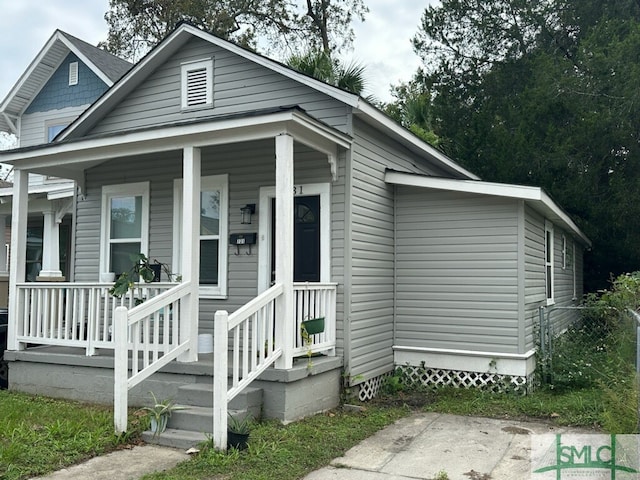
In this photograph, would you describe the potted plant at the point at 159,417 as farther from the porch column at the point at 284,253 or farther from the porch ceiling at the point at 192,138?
the porch ceiling at the point at 192,138

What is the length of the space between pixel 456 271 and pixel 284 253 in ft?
9.59

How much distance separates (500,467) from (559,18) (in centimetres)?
1354

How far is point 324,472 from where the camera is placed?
4.75 m

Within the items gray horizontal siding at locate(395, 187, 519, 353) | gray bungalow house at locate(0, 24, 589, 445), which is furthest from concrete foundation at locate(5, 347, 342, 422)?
gray horizontal siding at locate(395, 187, 519, 353)

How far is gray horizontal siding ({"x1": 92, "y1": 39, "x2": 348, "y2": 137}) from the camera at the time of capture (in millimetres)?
7648

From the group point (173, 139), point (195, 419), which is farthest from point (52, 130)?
point (195, 419)

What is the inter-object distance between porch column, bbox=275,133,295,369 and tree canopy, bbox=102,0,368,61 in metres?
16.0

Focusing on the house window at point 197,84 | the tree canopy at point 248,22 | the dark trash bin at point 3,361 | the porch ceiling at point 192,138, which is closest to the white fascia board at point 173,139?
the porch ceiling at point 192,138

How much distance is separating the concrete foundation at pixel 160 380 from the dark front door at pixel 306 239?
48.3 inches

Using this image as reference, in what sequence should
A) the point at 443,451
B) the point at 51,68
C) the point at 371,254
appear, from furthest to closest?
the point at 51,68 < the point at 371,254 < the point at 443,451

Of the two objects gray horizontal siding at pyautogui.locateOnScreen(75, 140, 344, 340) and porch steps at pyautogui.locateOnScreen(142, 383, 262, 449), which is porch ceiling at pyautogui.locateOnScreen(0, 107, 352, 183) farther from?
porch steps at pyautogui.locateOnScreen(142, 383, 262, 449)

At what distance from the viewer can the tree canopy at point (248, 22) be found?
69.2 ft

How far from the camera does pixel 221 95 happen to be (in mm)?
8328

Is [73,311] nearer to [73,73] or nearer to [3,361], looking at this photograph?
[3,361]
